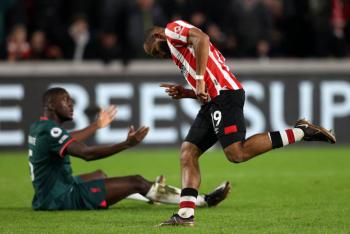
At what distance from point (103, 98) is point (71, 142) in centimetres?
715

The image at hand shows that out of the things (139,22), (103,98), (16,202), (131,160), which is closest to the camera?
(16,202)

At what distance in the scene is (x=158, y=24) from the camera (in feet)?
56.2

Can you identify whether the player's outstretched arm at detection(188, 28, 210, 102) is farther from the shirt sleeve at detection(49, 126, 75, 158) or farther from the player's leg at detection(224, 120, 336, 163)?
the shirt sleeve at detection(49, 126, 75, 158)

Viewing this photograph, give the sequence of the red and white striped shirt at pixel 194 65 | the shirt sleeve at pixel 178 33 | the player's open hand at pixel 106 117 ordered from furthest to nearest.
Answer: the player's open hand at pixel 106 117 < the red and white striped shirt at pixel 194 65 < the shirt sleeve at pixel 178 33

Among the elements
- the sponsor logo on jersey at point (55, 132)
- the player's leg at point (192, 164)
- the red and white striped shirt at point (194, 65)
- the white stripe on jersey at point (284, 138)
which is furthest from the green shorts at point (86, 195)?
the white stripe on jersey at point (284, 138)

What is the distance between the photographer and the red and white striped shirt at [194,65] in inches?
311

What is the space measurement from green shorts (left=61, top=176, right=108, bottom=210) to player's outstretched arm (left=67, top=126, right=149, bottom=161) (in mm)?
474

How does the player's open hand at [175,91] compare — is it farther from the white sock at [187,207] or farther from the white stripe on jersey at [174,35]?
the white sock at [187,207]

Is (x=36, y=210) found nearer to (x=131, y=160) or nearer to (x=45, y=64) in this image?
(x=131, y=160)

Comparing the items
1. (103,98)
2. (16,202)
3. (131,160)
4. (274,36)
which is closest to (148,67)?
(103,98)

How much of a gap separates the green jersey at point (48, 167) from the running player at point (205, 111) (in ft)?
4.63

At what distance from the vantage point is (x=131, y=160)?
48.3ft

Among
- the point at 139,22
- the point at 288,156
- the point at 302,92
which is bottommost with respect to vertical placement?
the point at 288,156

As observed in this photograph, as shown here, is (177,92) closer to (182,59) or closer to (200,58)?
(182,59)
